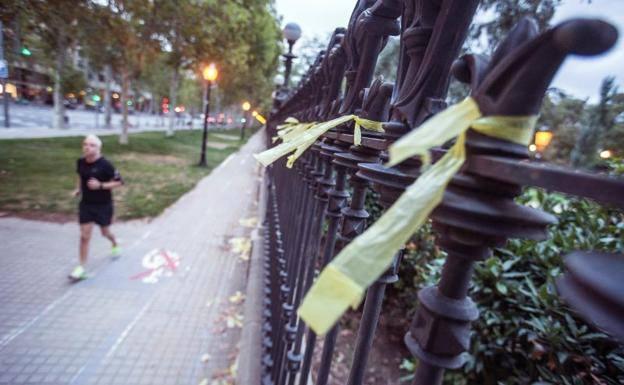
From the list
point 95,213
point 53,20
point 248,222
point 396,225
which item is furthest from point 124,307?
point 53,20

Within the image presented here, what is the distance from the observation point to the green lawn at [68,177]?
7.89 meters

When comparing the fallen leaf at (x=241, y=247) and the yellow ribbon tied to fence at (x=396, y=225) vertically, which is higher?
Answer: the yellow ribbon tied to fence at (x=396, y=225)

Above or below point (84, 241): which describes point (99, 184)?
above

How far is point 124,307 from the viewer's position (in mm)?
4453

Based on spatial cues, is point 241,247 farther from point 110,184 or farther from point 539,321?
point 539,321

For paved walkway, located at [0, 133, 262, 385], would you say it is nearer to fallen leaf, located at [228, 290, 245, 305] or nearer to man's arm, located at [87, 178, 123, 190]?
fallen leaf, located at [228, 290, 245, 305]

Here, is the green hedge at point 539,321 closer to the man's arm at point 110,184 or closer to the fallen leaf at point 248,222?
the man's arm at point 110,184

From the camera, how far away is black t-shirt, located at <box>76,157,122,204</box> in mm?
5238

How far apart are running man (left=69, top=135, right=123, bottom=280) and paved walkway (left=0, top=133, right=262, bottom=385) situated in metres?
0.65

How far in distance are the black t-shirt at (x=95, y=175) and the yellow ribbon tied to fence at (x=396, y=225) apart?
580 cm

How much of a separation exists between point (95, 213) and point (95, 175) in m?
0.59

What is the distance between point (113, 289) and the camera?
4859 mm

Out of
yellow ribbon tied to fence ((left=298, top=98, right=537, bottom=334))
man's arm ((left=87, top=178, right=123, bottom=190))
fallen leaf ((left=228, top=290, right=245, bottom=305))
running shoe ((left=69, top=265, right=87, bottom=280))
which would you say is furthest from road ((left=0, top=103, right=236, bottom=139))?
yellow ribbon tied to fence ((left=298, top=98, right=537, bottom=334))

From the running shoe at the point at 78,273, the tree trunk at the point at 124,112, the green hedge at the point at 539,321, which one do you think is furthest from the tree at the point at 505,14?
the tree trunk at the point at 124,112
